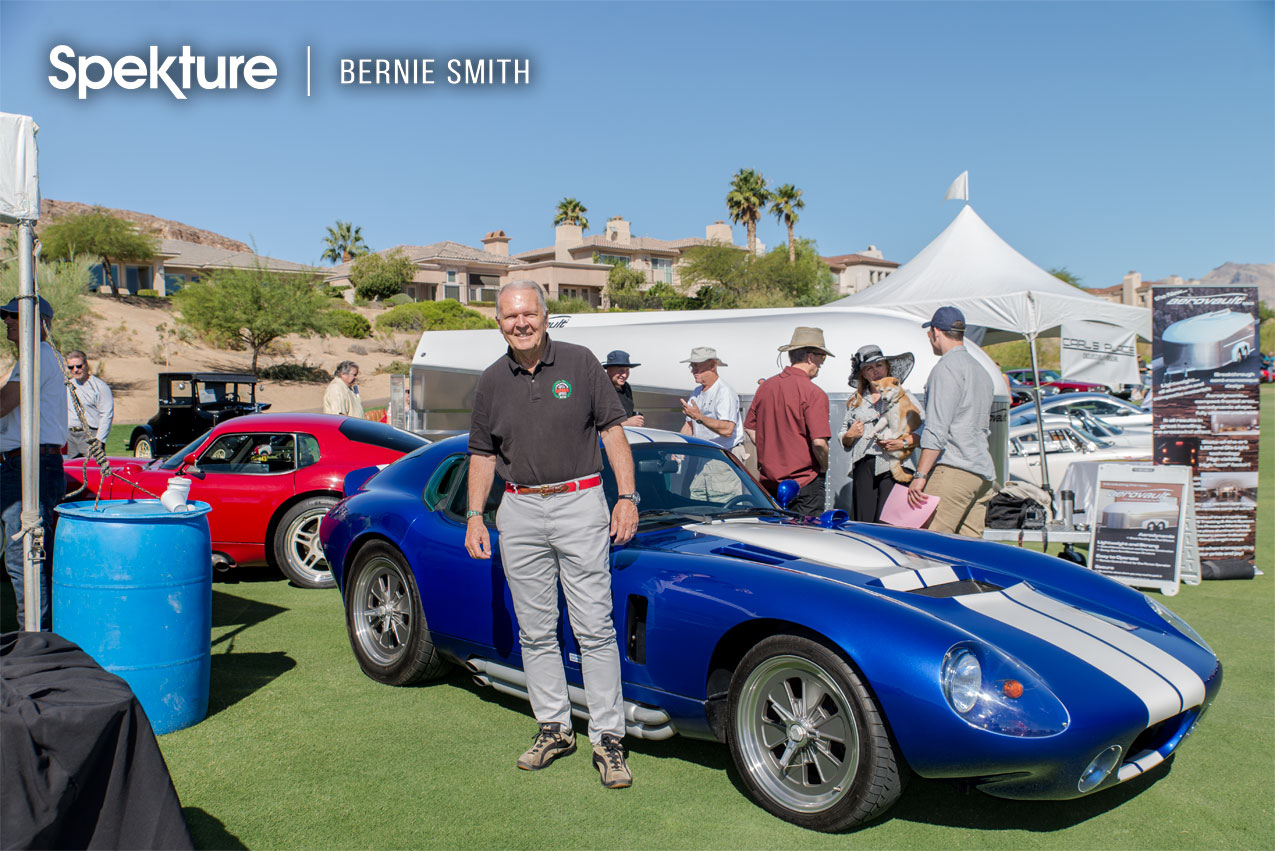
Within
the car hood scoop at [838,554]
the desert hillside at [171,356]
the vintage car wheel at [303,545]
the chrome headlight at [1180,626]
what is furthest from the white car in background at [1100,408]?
the desert hillside at [171,356]

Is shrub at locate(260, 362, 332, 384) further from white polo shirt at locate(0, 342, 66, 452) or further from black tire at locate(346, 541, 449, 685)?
black tire at locate(346, 541, 449, 685)

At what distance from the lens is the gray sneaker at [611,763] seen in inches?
145

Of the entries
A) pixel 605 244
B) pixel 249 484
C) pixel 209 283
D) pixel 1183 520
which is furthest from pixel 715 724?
pixel 605 244

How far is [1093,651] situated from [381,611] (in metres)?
3.46

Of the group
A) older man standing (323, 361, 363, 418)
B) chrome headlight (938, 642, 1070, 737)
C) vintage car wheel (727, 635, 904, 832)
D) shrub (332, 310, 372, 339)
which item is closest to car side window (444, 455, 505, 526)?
vintage car wheel (727, 635, 904, 832)

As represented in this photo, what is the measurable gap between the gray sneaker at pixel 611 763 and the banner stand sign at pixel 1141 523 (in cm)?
528

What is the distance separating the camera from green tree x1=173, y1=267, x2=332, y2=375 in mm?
41656

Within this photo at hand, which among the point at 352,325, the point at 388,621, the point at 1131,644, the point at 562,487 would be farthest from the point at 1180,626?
the point at 352,325

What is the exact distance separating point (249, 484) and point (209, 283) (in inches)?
1584

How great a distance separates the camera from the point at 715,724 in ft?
11.8

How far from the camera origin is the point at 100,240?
5541 centimetres

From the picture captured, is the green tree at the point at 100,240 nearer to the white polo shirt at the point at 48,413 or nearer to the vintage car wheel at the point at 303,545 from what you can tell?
the vintage car wheel at the point at 303,545

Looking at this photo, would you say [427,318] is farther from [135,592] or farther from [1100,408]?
[135,592]

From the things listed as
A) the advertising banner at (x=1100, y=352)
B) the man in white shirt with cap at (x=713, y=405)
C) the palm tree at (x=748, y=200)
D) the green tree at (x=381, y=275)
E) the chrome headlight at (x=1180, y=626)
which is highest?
the palm tree at (x=748, y=200)
